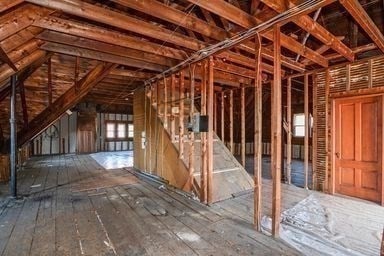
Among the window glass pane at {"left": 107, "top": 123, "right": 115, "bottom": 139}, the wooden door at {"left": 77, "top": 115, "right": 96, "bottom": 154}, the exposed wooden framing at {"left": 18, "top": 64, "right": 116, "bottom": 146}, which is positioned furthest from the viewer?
the window glass pane at {"left": 107, "top": 123, "right": 115, "bottom": 139}

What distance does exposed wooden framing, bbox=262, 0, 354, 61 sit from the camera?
7.71 ft

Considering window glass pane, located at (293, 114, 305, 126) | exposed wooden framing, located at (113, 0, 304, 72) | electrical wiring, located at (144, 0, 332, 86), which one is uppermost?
exposed wooden framing, located at (113, 0, 304, 72)

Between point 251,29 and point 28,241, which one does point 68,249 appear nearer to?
point 28,241

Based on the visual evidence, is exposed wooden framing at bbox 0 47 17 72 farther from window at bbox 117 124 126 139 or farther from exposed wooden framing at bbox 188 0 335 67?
window at bbox 117 124 126 139

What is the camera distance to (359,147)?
4.06 meters

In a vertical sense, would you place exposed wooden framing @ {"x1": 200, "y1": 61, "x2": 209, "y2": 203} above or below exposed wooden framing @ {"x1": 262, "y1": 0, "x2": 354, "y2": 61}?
below

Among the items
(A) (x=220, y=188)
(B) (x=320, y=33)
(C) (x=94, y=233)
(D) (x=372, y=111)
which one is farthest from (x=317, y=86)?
(C) (x=94, y=233)

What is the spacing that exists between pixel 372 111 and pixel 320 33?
1997 mm

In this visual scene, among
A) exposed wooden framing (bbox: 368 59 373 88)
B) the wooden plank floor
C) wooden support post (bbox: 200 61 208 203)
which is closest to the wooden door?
the wooden plank floor

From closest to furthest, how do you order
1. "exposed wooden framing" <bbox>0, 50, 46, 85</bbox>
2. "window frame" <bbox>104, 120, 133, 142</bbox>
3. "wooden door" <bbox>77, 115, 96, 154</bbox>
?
"exposed wooden framing" <bbox>0, 50, 46, 85</bbox> → "wooden door" <bbox>77, 115, 96, 154</bbox> → "window frame" <bbox>104, 120, 133, 142</bbox>

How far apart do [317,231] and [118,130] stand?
11979 millimetres

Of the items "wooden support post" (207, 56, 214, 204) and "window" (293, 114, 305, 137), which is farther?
"window" (293, 114, 305, 137)

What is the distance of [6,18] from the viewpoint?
2.32 meters

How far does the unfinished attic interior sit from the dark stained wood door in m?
0.02
